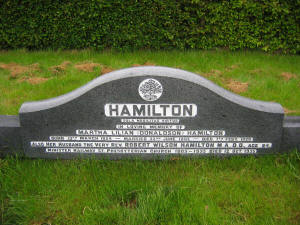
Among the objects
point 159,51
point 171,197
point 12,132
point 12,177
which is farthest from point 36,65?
point 171,197

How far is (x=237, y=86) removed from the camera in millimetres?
4746

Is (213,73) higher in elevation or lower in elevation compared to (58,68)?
lower

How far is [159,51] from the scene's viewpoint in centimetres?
601

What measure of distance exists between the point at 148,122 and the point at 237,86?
2214 millimetres

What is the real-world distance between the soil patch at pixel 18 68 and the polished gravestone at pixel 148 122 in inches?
90.6

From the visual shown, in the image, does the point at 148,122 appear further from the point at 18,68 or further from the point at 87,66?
the point at 18,68

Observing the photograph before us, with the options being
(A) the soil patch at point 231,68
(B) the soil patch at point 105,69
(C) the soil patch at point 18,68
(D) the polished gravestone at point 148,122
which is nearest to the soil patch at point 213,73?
(A) the soil patch at point 231,68

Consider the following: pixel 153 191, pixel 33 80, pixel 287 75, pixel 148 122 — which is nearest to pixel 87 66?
pixel 33 80

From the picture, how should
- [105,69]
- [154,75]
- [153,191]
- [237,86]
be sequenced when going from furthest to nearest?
1. [105,69]
2. [237,86]
3. [154,75]
4. [153,191]

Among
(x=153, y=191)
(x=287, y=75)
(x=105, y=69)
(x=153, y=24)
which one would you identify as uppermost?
(x=153, y=24)

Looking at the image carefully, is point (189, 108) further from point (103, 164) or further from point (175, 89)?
point (103, 164)

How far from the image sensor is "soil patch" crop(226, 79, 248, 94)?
4648 mm

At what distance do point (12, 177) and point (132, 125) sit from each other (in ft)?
3.74

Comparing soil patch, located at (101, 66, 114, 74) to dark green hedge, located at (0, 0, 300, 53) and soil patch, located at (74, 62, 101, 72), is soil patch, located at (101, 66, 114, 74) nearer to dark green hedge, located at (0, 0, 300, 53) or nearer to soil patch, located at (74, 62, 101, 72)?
soil patch, located at (74, 62, 101, 72)
